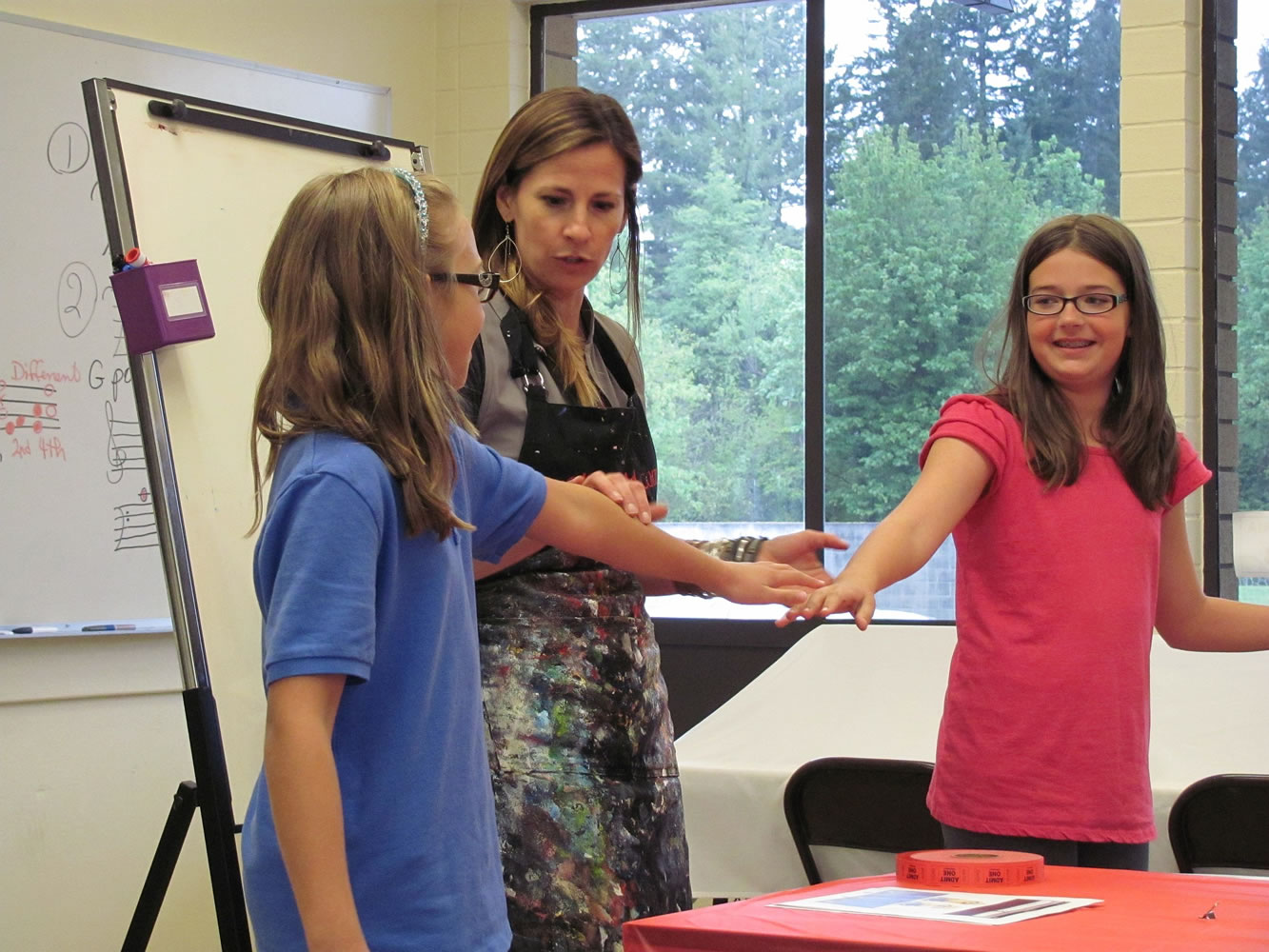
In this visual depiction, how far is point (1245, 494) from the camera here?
3.74 metres

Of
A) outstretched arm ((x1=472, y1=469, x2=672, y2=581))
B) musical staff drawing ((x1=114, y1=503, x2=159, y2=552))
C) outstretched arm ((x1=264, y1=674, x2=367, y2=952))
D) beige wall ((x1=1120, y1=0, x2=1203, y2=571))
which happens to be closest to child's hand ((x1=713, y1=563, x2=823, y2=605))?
outstretched arm ((x1=472, y1=469, x2=672, y2=581))

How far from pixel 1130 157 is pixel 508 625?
2.80 m

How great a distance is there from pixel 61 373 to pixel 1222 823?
253cm

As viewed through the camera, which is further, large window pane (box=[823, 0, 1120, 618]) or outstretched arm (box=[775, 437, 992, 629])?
large window pane (box=[823, 0, 1120, 618])

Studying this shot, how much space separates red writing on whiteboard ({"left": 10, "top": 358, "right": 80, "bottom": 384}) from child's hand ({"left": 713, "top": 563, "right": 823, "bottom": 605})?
7.05ft

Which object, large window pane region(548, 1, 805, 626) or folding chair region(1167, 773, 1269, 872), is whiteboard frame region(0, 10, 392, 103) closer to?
large window pane region(548, 1, 805, 626)

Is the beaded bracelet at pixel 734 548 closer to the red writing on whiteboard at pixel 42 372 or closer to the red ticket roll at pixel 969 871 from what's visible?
the red ticket roll at pixel 969 871

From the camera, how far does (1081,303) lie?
5.51ft

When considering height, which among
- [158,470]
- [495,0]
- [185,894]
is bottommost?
[185,894]

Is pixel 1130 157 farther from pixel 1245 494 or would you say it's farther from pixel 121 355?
pixel 121 355

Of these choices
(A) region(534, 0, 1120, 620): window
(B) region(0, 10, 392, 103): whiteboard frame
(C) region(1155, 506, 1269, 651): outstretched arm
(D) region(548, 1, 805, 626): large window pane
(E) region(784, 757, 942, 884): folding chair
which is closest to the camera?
(C) region(1155, 506, 1269, 651): outstretched arm

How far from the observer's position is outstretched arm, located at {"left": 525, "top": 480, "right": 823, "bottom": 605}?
1.37 metres

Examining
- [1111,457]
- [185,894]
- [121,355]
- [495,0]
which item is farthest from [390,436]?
[495,0]

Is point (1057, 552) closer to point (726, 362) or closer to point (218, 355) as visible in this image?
point (218, 355)
